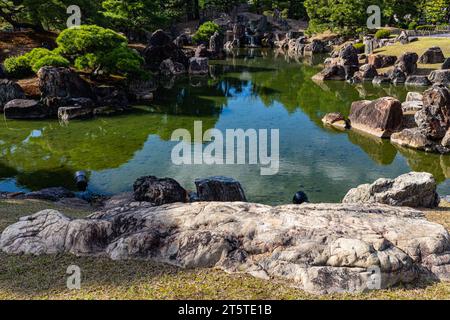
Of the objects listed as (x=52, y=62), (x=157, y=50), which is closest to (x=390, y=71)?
(x=157, y=50)

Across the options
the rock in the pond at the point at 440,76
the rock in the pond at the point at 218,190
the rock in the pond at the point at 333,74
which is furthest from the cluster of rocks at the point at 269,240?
the rock in the pond at the point at 333,74

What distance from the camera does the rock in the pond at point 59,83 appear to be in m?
34.9

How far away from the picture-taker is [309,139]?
28.6m

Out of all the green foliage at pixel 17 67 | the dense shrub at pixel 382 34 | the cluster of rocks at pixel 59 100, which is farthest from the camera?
the dense shrub at pixel 382 34

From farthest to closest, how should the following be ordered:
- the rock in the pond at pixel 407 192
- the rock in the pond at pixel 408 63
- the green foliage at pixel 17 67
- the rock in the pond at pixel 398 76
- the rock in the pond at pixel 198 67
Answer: the rock in the pond at pixel 198 67 → the rock in the pond at pixel 408 63 → the rock in the pond at pixel 398 76 → the green foliage at pixel 17 67 → the rock in the pond at pixel 407 192

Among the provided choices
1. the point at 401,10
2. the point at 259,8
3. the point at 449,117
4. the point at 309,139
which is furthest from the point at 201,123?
the point at 259,8

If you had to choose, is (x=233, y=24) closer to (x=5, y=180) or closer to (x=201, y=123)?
(x=201, y=123)

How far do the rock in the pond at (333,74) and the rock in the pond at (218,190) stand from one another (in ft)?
119

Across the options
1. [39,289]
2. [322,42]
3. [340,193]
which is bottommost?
[340,193]

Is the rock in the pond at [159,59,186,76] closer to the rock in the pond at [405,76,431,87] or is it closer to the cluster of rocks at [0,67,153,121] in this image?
the cluster of rocks at [0,67,153,121]

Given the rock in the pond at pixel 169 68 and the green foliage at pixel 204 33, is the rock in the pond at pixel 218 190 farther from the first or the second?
the green foliage at pixel 204 33

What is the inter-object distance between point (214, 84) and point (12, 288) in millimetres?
42628
